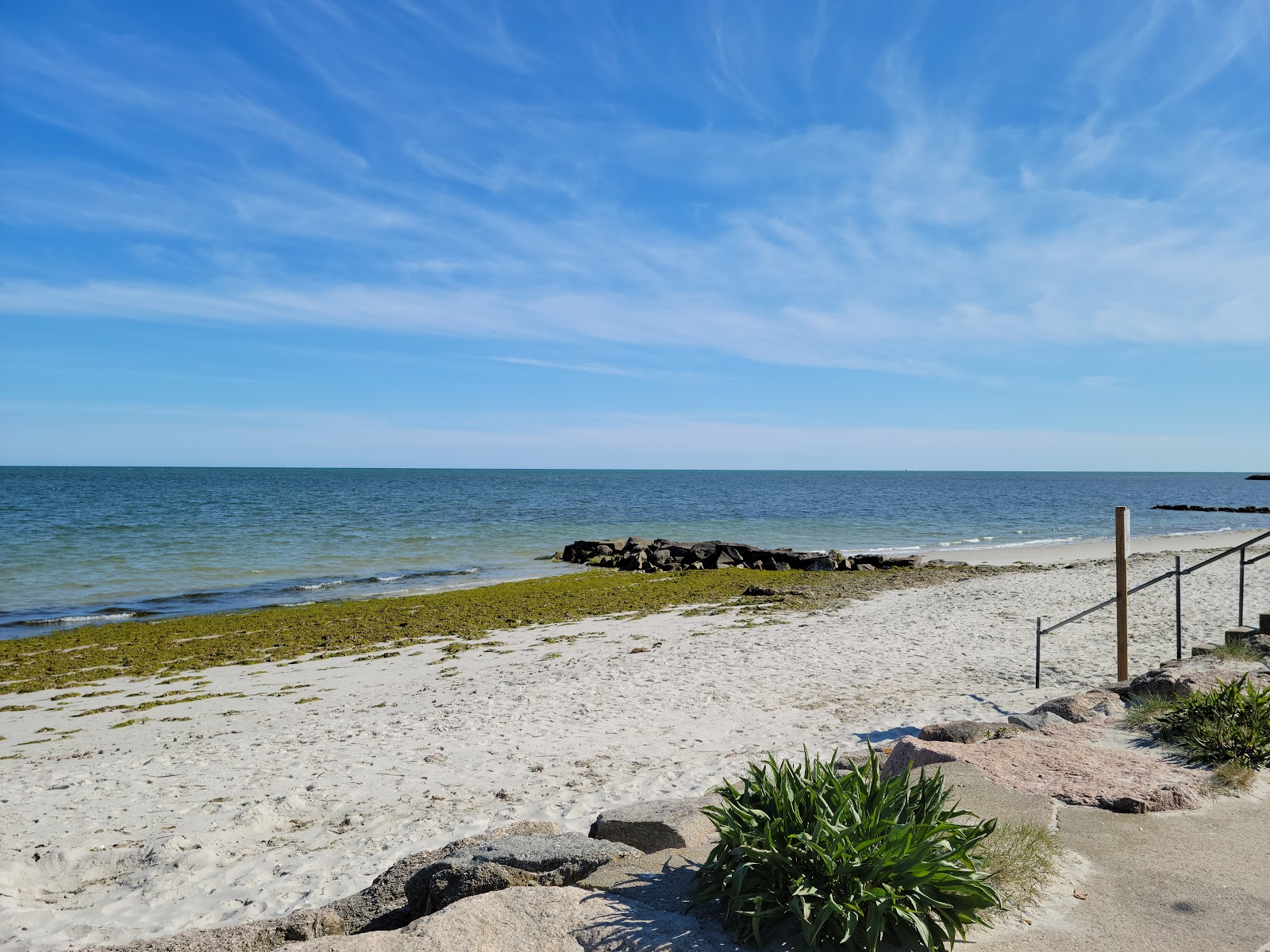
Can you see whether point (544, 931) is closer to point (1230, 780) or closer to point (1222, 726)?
point (1230, 780)

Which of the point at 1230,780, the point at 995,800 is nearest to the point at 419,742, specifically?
the point at 995,800

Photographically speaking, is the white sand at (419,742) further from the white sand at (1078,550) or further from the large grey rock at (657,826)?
the white sand at (1078,550)

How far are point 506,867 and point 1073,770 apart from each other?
12.3 feet

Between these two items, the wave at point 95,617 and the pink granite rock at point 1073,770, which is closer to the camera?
the pink granite rock at point 1073,770

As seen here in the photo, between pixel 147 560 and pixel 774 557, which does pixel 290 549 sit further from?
pixel 774 557

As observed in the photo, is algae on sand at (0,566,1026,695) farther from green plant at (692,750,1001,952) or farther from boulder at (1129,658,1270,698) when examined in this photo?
green plant at (692,750,1001,952)

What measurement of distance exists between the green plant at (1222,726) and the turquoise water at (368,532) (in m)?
19.7

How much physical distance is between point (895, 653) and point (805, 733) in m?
4.91

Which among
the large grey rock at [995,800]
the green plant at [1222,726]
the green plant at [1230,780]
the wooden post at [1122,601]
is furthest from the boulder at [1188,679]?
the large grey rock at [995,800]

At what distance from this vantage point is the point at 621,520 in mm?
52062

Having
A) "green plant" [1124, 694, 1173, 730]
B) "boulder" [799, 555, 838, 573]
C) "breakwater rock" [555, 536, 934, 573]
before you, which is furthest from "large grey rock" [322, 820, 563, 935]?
"boulder" [799, 555, 838, 573]

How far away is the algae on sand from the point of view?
14.0 metres

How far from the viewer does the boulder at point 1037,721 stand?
7.01 meters

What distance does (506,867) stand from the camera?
163 inches
